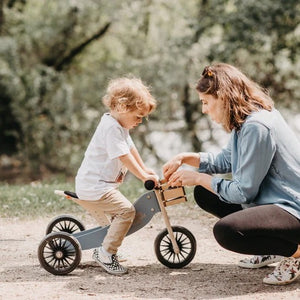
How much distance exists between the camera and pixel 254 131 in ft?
12.1

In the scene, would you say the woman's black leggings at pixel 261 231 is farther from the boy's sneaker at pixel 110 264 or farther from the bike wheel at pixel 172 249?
the boy's sneaker at pixel 110 264

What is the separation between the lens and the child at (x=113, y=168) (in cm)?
421

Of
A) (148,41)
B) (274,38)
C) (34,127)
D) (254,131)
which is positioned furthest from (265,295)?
(148,41)

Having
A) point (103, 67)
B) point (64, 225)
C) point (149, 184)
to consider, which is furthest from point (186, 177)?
point (103, 67)

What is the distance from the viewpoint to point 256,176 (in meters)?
3.71

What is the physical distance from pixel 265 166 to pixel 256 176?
8 centimetres

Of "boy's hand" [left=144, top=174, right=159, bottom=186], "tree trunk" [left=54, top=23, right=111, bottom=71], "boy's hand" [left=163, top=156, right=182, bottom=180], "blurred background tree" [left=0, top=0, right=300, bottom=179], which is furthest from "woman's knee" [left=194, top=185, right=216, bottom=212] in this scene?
"tree trunk" [left=54, top=23, right=111, bottom=71]

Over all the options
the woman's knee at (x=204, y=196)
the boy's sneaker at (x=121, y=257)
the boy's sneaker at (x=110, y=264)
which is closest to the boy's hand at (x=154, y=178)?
the woman's knee at (x=204, y=196)

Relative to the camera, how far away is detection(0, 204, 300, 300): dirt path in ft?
12.2

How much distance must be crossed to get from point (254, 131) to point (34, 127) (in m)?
11.3

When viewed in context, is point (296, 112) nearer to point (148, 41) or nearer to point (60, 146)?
point (148, 41)

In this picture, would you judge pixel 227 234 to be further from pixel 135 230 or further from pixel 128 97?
pixel 128 97

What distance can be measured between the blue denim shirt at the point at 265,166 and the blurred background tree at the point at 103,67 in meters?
9.01

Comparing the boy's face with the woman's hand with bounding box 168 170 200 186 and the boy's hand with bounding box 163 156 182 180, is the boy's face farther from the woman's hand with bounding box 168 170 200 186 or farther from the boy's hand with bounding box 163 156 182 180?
the woman's hand with bounding box 168 170 200 186
